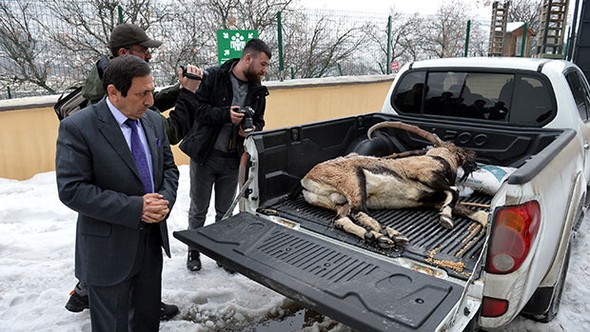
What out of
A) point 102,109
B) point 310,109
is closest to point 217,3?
point 310,109

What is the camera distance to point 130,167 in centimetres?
209

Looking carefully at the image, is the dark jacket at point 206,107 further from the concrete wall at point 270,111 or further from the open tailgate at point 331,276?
the concrete wall at point 270,111

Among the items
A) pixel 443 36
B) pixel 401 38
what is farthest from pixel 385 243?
pixel 443 36

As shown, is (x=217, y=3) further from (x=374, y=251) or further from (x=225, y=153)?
(x=374, y=251)

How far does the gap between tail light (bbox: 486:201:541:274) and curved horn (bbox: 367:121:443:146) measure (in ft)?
6.28

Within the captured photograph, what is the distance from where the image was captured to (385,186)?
329 centimetres

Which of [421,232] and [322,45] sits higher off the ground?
[322,45]

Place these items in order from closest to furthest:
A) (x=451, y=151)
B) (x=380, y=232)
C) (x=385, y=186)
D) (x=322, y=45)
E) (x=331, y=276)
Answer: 1. (x=331, y=276)
2. (x=380, y=232)
3. (x=385, y=186)
4. (x=451, y=151)
5. (x=322, y=45)

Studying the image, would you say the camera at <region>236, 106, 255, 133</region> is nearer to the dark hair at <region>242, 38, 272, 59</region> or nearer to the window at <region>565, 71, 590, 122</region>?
the dark hair at <region>242, 38, 272, 59</region>

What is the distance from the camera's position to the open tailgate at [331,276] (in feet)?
6.42

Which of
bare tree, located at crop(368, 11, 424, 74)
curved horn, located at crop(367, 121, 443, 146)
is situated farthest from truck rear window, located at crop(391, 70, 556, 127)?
bare tree, located at crop(368, 11, 424, 74)

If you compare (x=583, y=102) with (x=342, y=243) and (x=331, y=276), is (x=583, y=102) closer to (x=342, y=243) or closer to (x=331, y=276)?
(x=342, y=243)

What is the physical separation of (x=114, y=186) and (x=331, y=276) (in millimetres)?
1231

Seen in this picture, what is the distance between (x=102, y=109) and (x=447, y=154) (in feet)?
9.04
